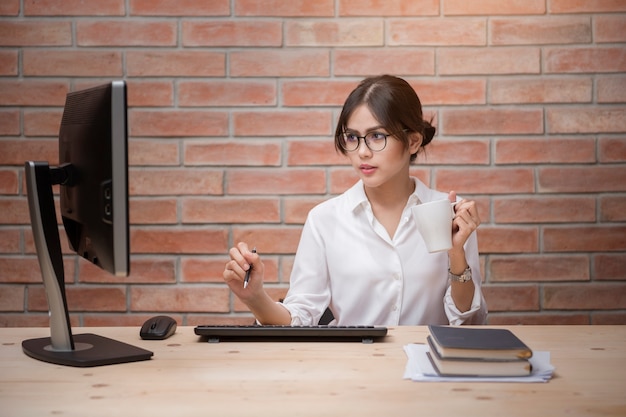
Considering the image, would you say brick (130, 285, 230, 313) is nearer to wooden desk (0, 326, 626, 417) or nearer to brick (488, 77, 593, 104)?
wooden desk (0, 326, 626, 417)

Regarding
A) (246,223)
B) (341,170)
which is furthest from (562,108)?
(246,223)

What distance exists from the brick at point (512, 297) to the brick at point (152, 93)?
A: 1.22m

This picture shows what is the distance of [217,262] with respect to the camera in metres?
2.39

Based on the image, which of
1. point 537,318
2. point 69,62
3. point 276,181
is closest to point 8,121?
point 69,62

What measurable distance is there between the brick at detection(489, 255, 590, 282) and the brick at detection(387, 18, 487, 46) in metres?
0.72

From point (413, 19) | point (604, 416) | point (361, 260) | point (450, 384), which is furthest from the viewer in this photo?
point (413, 19)

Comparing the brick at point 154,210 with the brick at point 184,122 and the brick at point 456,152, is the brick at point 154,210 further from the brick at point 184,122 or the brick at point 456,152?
the brick at point 456,152

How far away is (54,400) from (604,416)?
0.79m

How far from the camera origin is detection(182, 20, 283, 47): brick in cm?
235

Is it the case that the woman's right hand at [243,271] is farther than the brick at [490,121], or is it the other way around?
the brick at [490,121]

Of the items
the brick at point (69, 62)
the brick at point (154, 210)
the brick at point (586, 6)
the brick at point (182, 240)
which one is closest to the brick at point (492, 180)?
the brick at point (586, 6)

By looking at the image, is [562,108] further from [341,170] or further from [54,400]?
[54,400]

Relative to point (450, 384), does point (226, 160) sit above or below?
above

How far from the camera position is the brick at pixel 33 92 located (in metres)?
2.38
